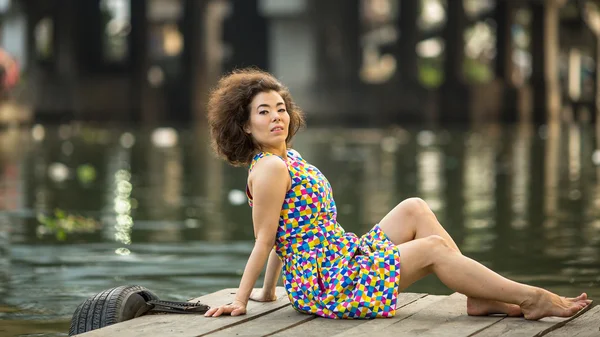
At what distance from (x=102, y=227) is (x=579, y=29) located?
27859mm

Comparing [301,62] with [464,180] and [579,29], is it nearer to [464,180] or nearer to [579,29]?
[579,29]

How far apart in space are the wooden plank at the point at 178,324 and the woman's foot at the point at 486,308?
735 millimetres

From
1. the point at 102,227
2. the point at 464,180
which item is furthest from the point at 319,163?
the point at 102,227

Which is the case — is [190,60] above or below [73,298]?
→ above

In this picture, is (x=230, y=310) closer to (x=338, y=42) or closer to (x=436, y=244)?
(x=436, y=244)

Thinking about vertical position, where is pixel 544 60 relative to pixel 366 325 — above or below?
above

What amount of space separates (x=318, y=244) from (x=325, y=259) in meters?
0.07

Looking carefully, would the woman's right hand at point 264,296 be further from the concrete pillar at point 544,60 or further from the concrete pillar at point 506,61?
the concrete pillar at point 544,60

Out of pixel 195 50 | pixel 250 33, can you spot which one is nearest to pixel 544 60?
pixel 195 50

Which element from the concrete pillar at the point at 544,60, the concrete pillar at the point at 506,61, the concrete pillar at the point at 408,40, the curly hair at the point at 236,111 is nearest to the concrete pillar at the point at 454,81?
the concrete pillar at the point at 506,61

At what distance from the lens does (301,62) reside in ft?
118

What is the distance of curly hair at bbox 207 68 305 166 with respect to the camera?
5332 mm

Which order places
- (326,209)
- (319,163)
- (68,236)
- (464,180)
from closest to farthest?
(326,209)
(68,236)
(464,180)
(319,163)

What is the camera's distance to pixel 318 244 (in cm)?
524
